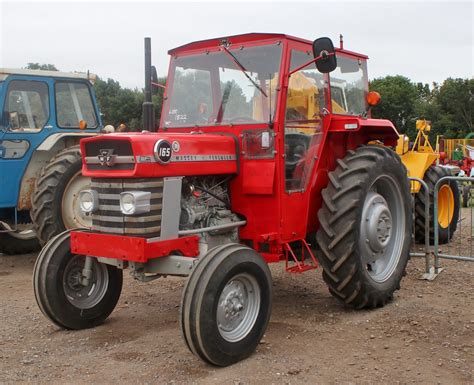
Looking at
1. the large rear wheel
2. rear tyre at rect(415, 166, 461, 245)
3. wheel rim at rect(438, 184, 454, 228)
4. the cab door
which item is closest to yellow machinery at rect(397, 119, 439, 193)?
rear tyre at rect(415, 166, 461, 245)

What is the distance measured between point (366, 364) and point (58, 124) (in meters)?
5.86

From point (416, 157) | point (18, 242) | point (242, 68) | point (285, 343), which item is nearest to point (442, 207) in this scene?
point (416, 157)

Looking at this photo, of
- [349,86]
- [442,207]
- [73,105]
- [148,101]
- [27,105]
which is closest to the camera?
[148,101]

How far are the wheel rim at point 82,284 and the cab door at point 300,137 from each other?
1689 millimetres

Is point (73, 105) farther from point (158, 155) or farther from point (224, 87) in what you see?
point (158, 155)

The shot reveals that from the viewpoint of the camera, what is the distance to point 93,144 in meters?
4.67

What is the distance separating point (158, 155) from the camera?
4.33 meters

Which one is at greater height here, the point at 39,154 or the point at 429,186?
the point at 39,154

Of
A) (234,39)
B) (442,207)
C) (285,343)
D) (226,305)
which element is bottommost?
(285,343)

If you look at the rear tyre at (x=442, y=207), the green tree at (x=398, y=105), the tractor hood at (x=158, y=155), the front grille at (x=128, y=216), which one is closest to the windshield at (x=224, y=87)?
the tractor hood at (x=158, y=155)

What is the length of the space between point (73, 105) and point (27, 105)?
29.5 inches

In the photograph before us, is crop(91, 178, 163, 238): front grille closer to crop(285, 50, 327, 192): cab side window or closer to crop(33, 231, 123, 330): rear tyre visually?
crop(33, 231, 123, 330): rear tyre

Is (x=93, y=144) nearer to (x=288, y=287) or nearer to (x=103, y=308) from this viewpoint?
(x=103, y=308)

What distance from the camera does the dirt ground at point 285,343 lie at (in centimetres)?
401
